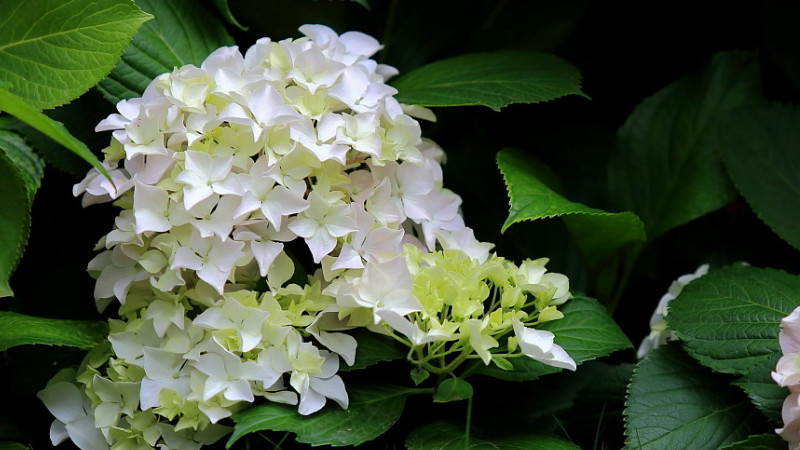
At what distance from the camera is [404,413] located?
1.00m

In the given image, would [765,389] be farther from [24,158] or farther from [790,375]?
[24,158]

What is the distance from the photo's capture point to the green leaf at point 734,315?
87 centimetres

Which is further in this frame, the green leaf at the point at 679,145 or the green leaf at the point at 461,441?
the green leaf at the point at 679,145

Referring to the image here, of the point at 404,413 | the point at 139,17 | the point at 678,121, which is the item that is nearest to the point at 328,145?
the point at 139,17

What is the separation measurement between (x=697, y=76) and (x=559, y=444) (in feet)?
2.17

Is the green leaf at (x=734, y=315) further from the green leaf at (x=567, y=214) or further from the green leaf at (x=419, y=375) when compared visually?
the green leaf at (x=419, y=375)

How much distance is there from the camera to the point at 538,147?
4.53 ft

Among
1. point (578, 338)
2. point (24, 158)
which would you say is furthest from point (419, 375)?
point (24, 158)

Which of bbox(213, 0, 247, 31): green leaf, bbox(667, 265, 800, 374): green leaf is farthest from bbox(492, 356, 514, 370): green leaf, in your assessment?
bbox(213, 0, 247, 31): green leaf

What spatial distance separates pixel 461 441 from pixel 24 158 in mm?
594

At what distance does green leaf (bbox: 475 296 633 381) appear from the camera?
0.88 meters

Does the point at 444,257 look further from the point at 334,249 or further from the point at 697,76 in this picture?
the point at 697,76

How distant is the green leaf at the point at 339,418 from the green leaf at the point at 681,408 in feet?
0.84

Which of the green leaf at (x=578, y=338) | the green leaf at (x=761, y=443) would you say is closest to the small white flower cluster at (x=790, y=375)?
the green leaf at (x=761, y=443)
